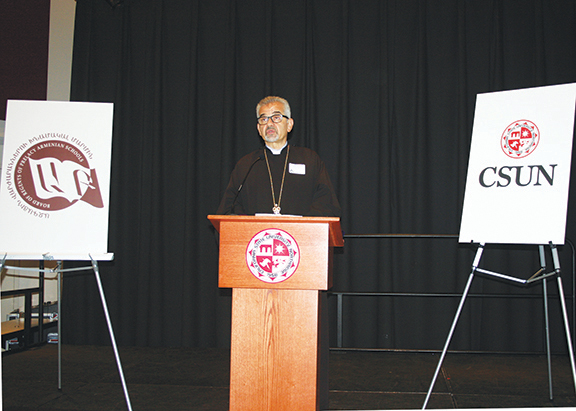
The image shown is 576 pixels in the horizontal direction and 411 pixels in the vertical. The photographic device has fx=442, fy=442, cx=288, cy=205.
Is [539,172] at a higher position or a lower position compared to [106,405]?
higher

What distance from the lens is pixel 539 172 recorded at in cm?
205

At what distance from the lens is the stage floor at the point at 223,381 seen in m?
2.44

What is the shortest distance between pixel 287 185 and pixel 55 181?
112 cm

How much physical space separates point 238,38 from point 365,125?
141cm

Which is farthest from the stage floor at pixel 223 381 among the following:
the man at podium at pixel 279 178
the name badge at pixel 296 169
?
the name badge at pixel 296 169

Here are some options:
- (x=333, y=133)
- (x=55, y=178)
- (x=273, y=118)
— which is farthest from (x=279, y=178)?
(x=333, y=133)

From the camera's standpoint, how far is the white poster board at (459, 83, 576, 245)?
201cm

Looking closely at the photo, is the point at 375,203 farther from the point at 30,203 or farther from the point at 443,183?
the point at 30,203

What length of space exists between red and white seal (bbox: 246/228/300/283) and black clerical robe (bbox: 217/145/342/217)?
68 centimetres

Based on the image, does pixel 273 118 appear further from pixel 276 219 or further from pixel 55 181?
pixel 55 181

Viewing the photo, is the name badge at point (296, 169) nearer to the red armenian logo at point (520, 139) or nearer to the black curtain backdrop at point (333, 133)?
the red armenian logo at point (520, 139)

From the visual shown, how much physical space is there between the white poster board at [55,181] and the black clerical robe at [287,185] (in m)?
0.64

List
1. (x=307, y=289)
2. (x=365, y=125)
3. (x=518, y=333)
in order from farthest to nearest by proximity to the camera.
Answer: (x=365, y=125)
(x=518, y=333)
(x=307, y=289)

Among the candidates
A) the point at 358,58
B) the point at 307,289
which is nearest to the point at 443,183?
the point at 358,58
